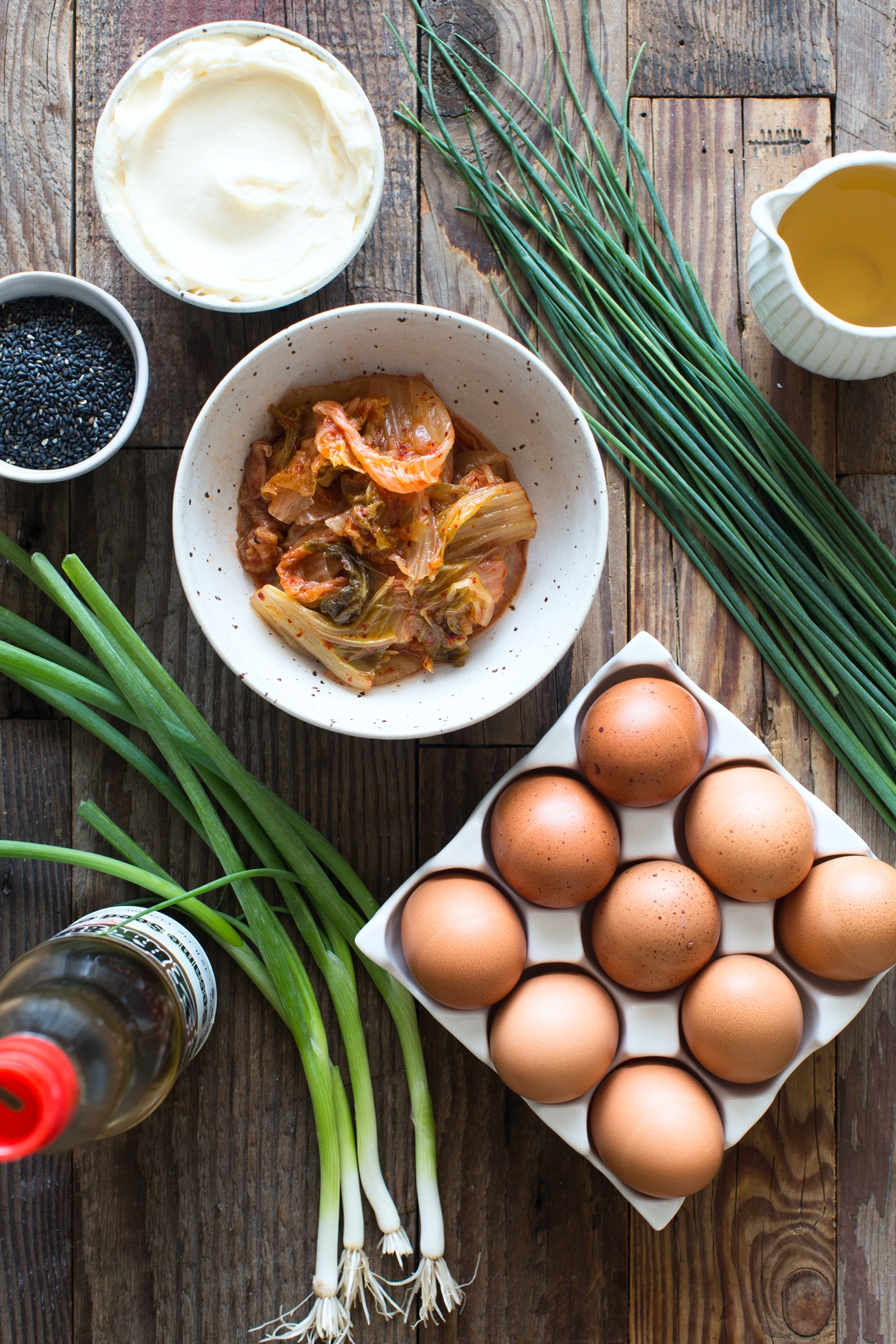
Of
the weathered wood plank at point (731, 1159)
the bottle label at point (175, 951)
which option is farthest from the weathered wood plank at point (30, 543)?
the weathered wood plank at point (731, 1159)

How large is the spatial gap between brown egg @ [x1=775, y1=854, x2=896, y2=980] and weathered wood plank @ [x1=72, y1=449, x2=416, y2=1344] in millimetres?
482

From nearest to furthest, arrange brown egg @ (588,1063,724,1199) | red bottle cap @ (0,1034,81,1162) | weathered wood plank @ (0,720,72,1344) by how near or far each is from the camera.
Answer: red bottle cap @ (0,1034,81,1162) → brown egg @ (588,1063,724,1199) → weathered wood plank @ (0,720,72,1344)

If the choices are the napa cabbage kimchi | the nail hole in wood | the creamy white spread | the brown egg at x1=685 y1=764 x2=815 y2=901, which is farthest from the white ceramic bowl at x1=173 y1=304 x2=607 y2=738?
the nail hole in wood

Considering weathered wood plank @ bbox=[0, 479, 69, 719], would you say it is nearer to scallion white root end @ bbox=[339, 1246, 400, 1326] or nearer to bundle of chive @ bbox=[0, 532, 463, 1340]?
bundle of chive @ bbox=[0, 532, 463, 1340]

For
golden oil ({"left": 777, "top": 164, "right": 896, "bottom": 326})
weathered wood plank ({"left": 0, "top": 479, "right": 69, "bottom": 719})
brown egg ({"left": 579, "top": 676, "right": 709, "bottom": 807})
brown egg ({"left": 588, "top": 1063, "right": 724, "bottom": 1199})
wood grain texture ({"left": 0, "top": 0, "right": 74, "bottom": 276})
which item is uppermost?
wood grain texture ({"left": 0, "top": 0, "right": 74, "bottom": 276})

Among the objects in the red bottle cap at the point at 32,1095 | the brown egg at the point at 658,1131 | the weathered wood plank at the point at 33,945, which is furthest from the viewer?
the weathered wood plank at the point at 33,945

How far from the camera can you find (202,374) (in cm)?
122

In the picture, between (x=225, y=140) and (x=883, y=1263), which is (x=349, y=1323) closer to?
(x=883, y=1263)

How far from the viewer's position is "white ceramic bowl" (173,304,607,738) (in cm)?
100

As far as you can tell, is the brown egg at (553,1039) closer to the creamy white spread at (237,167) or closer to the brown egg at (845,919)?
the brown egg at (845,919)

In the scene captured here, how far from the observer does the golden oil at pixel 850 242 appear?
1129mm

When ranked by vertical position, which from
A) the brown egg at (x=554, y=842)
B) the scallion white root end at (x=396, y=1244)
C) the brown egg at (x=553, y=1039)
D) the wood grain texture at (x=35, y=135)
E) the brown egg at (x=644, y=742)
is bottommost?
the scallion white root end at (x=396, y=1244)

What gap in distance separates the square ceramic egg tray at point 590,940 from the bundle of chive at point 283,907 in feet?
0.42

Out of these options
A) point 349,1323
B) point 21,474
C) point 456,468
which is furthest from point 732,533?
point 349,1323
